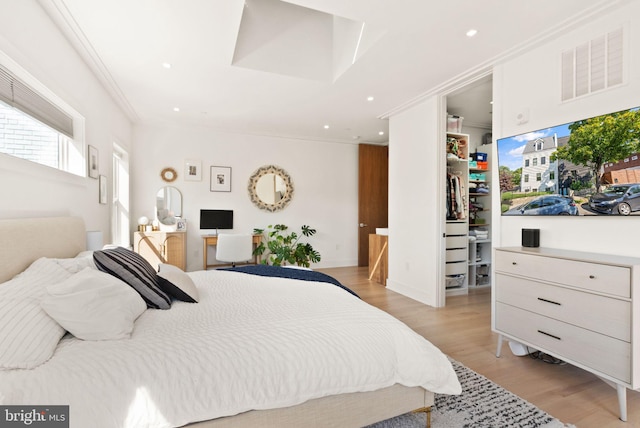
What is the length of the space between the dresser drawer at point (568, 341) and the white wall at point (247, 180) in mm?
3940

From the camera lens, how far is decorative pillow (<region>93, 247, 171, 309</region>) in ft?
5.51

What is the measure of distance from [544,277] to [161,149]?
5399 mm

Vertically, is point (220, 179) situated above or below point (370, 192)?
above

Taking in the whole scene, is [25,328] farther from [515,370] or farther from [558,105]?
[558,105]

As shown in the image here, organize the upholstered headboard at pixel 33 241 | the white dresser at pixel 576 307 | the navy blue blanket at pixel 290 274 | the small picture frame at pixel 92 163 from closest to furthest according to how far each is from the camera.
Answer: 1. the upholstered headboard at pixel 33 241
2. the white dresser at pixel 576 307
3. the navy blue blanket at pixel 290 274
4. the small picture frame at pixel 92 163

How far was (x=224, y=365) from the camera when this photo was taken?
1182 mm

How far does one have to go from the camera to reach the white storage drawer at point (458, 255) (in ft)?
13.5

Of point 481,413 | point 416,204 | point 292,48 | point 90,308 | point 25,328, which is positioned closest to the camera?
point 25,328

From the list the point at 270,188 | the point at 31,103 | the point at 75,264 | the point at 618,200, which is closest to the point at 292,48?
the point at 31,103

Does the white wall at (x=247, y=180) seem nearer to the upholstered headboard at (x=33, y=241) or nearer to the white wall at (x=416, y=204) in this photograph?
the white wall at (x=416, y=204)

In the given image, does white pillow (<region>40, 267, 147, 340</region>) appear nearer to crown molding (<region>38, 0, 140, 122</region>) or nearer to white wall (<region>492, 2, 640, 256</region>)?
crown molding (<region>38, 0, 140, 122</region>)

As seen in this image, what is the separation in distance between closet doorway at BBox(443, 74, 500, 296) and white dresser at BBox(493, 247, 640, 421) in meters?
1.35

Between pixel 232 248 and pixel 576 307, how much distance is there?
4.04 meters

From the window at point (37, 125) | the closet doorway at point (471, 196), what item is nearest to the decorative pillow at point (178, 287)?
the window at point (37, 125)
